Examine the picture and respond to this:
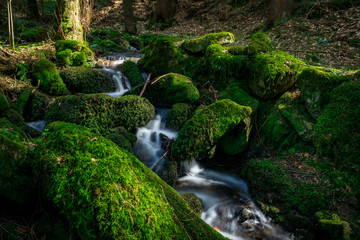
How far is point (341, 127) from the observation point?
4.20 metres

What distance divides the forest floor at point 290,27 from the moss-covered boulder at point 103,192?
14.2 feet

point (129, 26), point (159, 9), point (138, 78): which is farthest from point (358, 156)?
point (159, 9)

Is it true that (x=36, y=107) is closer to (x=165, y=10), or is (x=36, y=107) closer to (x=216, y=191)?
(x=216, y=191)

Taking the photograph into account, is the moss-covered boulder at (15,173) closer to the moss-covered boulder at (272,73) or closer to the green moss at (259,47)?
the moss-covered boulder at (272,73)

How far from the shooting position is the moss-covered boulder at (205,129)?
4988mm

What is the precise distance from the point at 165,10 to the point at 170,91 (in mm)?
14090

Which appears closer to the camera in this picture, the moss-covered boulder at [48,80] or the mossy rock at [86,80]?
the moss-covered boulder at [48,80]

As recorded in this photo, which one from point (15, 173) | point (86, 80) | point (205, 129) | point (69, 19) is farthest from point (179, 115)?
point (69, 19)

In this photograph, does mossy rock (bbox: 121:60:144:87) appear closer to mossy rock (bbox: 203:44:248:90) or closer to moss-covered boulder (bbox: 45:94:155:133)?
moss-covered boulder (bbox: 45:94:155:133)

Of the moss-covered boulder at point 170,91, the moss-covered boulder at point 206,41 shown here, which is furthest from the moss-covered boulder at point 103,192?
the moss-covered boulder at point 206,41

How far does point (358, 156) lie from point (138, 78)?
7088 mm

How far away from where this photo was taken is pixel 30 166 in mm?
1884

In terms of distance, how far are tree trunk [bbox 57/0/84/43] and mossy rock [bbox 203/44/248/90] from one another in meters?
6.00

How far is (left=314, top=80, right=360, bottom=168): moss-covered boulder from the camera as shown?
4.03 meters
